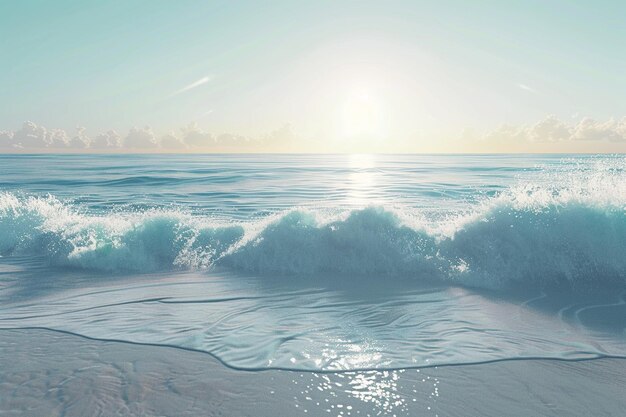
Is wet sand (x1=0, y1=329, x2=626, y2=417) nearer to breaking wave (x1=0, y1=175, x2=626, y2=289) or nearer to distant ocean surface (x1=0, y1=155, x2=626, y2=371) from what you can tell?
distant ocean surface (x1=0, y1=155, x2=626, y2=371)

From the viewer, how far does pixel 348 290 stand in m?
8.42

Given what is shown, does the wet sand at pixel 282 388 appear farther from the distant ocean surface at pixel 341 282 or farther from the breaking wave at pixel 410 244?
the breaking wave at pixel 410 244

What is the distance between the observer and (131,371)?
4984 mm

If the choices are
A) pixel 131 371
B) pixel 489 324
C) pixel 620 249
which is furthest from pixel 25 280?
pixel 620 249

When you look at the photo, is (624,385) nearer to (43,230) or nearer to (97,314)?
(97,314)

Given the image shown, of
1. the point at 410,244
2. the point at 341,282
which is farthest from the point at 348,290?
the point at 410,244

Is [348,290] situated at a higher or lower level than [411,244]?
lower

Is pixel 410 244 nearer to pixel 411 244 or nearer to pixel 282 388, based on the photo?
pixel 411 244

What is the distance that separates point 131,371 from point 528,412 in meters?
3.83

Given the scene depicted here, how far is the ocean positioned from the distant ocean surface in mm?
37

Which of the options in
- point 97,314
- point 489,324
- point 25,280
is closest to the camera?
point 489,324

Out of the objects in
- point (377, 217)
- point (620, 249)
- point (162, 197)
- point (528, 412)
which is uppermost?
point (162, 197)

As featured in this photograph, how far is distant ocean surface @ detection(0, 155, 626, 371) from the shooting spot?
5.81 m

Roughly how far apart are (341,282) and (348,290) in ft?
2.10
